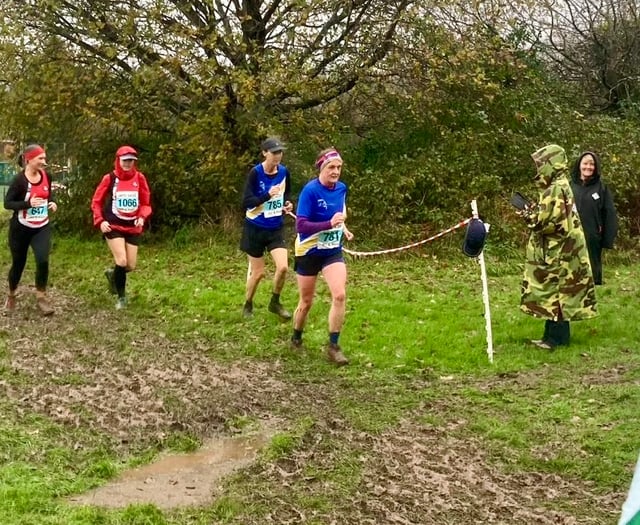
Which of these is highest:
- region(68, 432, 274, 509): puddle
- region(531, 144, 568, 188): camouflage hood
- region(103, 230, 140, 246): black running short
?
region(531, 144, 568, 188): camouflage hood

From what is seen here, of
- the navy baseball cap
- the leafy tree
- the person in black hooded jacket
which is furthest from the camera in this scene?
the leafy tree

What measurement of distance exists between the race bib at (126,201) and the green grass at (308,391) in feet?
3.96

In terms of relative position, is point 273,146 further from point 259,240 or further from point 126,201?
point 126,201

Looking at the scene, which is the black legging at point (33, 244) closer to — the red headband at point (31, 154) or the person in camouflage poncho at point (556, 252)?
the red headband at point (31, 154)

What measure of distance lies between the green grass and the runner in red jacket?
2.68ft

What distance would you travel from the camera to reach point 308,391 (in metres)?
6.91

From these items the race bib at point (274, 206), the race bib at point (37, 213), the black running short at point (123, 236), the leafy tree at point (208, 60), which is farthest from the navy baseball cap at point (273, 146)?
the leafy tree at point (208, 60)

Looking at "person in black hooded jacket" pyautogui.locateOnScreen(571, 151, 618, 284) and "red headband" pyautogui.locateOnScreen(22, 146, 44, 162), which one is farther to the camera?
"red headband" pyautogui.locateOnScreen(22, 146, 44, 162)

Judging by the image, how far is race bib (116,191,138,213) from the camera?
371 inches

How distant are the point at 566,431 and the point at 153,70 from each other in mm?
9409

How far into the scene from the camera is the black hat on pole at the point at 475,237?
25.7 feet

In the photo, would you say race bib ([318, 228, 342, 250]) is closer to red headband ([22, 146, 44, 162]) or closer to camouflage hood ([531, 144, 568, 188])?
camouflage hood ([531, 144, 568, 188])

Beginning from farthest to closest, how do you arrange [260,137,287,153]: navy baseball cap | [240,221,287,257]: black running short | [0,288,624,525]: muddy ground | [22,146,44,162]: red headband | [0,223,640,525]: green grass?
[22,146,44,162]: red headband, [240,221,287,257]: black running short, [260,137,287,153]: navy baseball cap, [0,223,640,525]: green grass, [0,288,624,525]: muddy ground

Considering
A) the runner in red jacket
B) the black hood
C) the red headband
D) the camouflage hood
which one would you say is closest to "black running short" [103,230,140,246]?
the runner in red jacket
